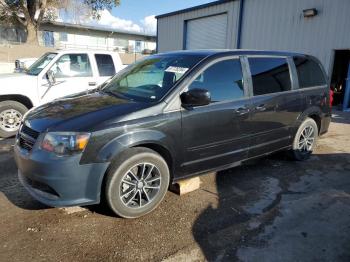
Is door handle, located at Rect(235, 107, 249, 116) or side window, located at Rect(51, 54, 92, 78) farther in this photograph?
side window, located at Rect(51, 54, 92, 78)

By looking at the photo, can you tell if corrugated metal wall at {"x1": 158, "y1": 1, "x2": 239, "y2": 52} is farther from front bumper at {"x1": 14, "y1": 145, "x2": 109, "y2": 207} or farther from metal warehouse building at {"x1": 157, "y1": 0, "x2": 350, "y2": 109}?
front bumper at {"x1": 14, "y1": 145, "x2": 109, "y2": 207}

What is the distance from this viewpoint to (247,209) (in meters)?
3.80

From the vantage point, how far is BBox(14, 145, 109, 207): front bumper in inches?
119

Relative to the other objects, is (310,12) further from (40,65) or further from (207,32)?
(40,65)

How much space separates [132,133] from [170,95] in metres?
0.66

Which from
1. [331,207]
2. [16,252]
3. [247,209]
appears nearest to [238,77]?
[247,209]

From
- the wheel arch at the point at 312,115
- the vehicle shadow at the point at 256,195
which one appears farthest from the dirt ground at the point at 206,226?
the wheel arch at the point at 312,115

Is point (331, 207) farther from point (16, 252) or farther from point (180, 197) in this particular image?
point (16, 252)

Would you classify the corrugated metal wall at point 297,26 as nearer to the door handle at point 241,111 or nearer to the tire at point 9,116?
the door handle at point 241,111

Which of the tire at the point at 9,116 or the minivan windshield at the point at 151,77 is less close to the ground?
the minivan windshield at the point at 151,77

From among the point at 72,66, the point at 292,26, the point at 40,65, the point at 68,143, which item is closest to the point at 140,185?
the point at 68,143

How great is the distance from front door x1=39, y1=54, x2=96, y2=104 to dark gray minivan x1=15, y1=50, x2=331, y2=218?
9.35ft

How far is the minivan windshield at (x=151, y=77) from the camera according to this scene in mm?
3768

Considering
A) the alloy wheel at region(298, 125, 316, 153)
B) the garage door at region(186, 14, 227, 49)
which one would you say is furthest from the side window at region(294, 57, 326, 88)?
the garage door at region(186, 14, 227, 49)
